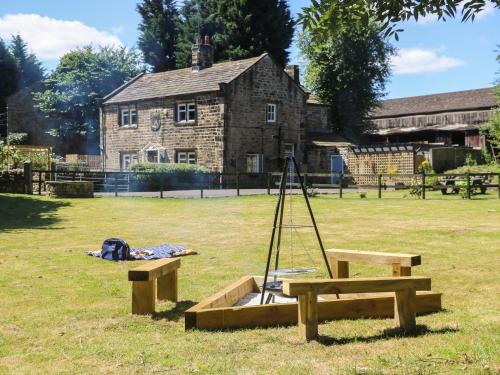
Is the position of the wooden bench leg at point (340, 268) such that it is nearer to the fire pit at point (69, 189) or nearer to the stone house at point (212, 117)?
the fire pit at point (69, 189)

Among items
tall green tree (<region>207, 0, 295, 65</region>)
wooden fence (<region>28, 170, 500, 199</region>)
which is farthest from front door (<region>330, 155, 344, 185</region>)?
tall green tree (<region>207, 0, 295, 65</region>)

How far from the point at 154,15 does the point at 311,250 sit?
55209 millimetres

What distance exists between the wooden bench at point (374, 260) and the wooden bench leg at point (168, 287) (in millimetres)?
1966

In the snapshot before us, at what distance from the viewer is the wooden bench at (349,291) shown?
5.27 metres

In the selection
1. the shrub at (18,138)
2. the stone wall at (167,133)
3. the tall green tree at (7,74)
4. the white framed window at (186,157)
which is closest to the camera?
the stone wall at (167,133)

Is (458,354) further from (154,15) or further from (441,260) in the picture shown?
(154,15)

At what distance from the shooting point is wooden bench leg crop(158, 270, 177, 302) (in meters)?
6.89

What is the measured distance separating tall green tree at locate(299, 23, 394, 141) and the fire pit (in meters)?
34.4

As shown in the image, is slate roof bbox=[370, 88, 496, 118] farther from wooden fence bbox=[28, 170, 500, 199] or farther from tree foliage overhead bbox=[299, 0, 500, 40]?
tree foliage overhead bbox=[299, 0, 500, 40]

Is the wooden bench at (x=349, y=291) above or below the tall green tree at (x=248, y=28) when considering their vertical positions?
below

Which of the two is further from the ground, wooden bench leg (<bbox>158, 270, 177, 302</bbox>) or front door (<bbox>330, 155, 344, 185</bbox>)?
front door (<bbox>330, 155, 344, 185</bbox>)

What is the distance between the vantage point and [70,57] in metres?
58.3

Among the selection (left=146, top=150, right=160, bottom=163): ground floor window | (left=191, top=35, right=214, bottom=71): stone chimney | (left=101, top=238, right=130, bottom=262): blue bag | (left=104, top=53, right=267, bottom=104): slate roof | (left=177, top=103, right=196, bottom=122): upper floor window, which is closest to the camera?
(left=101, top=238, right=130, bottom=262): blue bag

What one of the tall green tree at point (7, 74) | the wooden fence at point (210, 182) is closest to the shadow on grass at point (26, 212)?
the wooden fence at point (210, 182)
